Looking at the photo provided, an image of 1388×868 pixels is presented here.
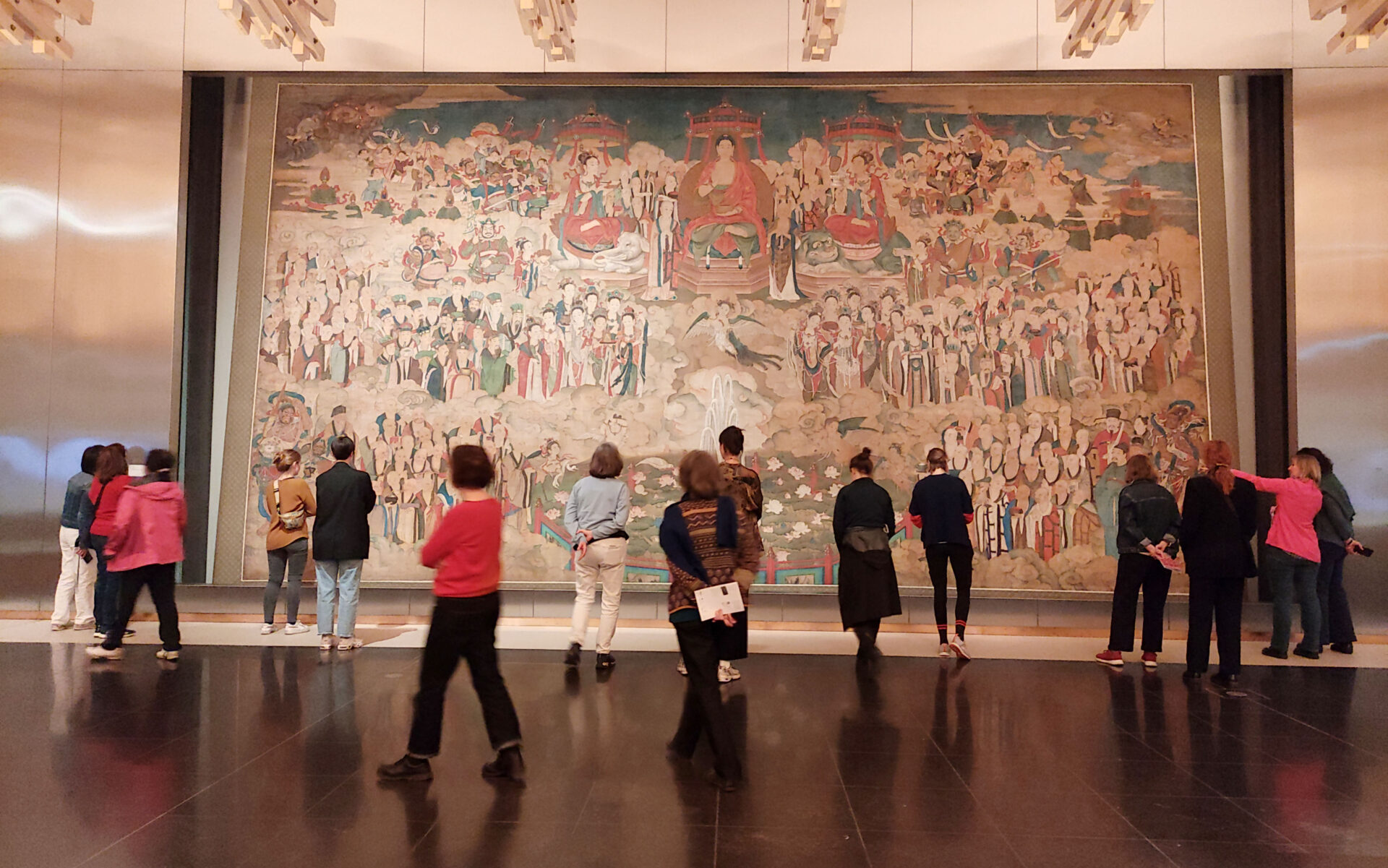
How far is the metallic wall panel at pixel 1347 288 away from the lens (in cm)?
991

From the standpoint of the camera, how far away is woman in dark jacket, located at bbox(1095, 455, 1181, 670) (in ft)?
25.9

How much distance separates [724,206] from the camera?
10.7 metres

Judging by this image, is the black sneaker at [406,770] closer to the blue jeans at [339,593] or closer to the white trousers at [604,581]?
the white trousers at [604,581]

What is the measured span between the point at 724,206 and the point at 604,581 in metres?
4.84

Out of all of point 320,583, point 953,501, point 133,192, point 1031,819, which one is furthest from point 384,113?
point 1031,819

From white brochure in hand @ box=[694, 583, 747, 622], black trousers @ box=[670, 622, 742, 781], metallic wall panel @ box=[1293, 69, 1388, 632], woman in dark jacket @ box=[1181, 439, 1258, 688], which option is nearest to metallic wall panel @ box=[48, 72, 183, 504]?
black trousers @ box=[670, 622, 742, 781]

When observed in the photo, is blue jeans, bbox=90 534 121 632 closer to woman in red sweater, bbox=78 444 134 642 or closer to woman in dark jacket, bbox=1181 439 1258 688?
woman in red sweater, bbox=78 444 134 642

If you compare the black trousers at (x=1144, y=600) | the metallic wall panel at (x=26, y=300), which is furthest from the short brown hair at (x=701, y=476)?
the metallic wall panel at (x=26, y=300)

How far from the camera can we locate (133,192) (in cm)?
1063

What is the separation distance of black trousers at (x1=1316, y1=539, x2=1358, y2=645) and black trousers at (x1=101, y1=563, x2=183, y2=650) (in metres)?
10.1

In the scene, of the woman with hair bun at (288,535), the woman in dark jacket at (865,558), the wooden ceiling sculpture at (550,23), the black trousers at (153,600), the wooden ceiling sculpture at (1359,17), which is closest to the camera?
the wooden ceiling sculpture at (1359,17)

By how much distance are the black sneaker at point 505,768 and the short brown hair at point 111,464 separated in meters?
5.54

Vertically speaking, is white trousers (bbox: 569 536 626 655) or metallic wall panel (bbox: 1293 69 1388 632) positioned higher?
metallic wall panel (bbox: 1293 69 1388 632)

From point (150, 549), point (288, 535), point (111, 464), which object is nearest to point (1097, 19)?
point (288, 535)
